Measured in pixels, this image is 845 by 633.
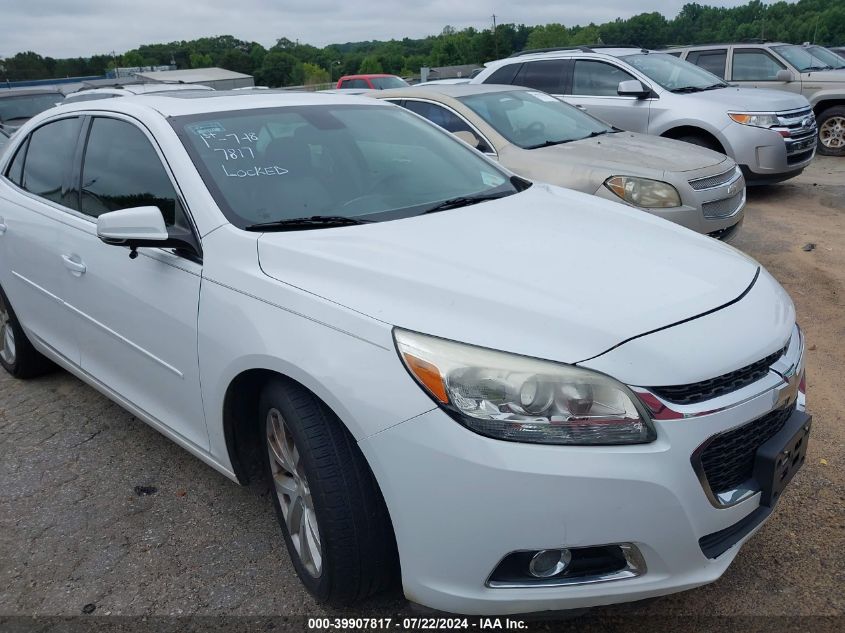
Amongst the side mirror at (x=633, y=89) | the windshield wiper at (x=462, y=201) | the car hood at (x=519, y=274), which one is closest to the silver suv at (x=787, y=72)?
the side mirror at (x=633, y=89)

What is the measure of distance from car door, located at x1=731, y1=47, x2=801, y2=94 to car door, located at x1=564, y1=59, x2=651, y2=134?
358 centimetres

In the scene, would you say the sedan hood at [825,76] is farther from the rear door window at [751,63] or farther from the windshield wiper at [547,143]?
the windshield wiper at [547,143]

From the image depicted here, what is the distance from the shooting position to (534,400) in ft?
6.25

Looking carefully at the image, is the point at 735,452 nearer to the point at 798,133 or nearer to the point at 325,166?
the point at 325,166

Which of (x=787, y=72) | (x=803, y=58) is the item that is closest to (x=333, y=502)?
(x=787, y=72)

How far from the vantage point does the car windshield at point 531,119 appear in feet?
21.0

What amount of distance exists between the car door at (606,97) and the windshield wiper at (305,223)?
6636mm

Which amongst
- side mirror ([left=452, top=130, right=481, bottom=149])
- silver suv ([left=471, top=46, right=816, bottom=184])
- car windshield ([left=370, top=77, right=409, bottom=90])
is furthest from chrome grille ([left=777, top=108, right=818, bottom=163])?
car windshield ([left=370, top=77, right=409, bottom=90])

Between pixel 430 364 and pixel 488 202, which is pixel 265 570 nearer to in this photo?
pixel 430 364

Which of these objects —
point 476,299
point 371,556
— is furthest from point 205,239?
point 371,556

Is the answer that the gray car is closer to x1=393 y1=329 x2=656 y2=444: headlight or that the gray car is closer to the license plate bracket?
the license plate bracket

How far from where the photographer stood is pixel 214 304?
2516 millimetres

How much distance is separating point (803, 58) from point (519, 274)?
11.9 m

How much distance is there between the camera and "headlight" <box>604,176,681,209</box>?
18.1 ft
